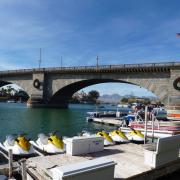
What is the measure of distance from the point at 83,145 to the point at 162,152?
3801 mm

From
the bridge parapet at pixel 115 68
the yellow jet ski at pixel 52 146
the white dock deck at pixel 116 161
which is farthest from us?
the bridge parapet at pixel 115 68

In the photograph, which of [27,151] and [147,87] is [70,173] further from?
[147,87]

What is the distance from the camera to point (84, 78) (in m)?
72.2

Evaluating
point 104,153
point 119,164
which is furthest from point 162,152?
point 104,153

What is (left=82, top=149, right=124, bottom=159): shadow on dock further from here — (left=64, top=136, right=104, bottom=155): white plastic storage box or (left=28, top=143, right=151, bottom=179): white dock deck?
(left=64, top=136, right=104, bottom=155): white plastic storage box

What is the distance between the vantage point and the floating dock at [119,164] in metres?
10.2

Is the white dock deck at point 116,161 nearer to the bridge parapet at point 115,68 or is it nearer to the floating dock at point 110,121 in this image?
the floating dock at point 110,121

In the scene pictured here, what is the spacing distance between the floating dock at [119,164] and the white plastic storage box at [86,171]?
1.09 m

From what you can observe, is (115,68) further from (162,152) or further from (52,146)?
(162,152)

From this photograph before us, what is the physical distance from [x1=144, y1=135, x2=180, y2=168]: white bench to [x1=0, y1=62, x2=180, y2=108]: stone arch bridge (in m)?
42.8

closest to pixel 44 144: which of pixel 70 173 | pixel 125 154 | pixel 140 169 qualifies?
pixel 125 154

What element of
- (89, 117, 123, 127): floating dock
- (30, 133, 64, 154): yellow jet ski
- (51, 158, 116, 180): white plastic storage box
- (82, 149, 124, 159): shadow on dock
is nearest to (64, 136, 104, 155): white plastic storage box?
(82, 149, 124, 159): shadow on dock

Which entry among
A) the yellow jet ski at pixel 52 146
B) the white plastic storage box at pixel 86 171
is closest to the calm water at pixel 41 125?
the yellow jet ski at pixel 52 146

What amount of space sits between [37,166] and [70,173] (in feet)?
9.93
